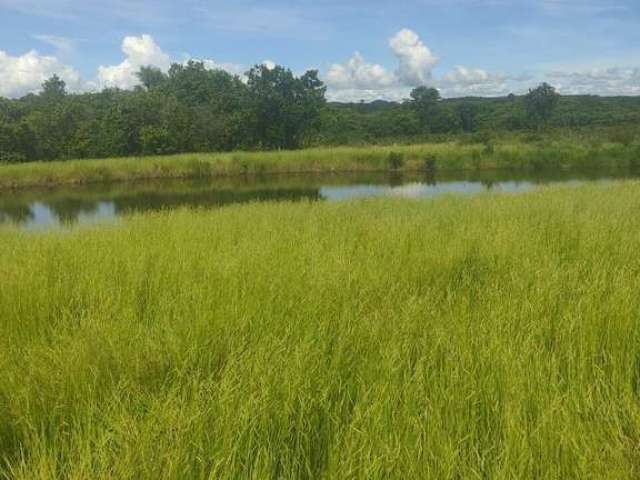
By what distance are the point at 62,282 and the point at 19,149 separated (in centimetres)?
4206

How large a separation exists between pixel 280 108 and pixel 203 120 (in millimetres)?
8466

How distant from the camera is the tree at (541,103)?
6500 cm

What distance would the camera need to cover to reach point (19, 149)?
38625 millimetres

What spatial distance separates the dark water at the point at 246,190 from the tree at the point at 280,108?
18.9 m

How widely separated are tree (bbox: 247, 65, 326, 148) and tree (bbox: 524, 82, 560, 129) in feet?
111

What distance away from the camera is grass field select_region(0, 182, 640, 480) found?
1.68 meters

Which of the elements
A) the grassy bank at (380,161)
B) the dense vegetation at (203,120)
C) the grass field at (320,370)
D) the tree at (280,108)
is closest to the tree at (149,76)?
the dense vegetation at (203,120)

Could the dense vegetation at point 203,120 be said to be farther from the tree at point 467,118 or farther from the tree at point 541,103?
the tree at point 467,118

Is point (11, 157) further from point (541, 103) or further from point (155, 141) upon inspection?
point (541, 103)

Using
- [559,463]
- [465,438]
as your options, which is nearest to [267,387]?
[465,438]

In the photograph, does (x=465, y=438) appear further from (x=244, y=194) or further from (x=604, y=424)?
(x=244, y=194)

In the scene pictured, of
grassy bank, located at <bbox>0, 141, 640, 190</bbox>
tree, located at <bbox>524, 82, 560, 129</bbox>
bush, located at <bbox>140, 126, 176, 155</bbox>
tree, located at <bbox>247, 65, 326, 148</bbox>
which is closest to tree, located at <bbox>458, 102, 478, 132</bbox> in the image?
tree, located at <bbox>524, 82, 560, 129</bbox>

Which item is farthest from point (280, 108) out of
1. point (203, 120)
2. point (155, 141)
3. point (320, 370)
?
point (320, 370)

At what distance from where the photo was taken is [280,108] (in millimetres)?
48781
